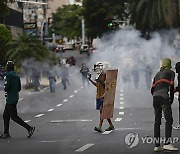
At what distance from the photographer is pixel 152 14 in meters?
53.9

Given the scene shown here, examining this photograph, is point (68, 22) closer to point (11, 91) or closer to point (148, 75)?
point (148, 75)

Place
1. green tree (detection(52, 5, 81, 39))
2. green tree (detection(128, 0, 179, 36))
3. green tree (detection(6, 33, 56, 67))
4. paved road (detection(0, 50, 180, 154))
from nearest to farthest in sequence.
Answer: paved road (detection(0, 50, 180, 154)) < green tree (detection(6, 33, 56, 67)) < green tree (detection(128, 0, 179, 36)) < green tree (detection(52, 5, 81, 39))

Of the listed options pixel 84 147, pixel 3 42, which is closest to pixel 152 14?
pixel 3 42

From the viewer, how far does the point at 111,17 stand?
2569 inches

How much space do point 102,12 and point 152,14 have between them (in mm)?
17557

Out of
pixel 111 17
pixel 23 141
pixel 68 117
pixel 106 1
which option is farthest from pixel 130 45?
pixel 106 1

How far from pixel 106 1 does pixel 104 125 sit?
188 ft

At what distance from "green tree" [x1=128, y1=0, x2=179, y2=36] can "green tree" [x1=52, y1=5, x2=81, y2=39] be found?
5854 centimetres

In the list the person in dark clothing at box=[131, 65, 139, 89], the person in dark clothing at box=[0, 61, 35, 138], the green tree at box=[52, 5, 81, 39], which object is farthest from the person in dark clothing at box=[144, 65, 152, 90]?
the green tree at box=[52, 5, 81, 39]

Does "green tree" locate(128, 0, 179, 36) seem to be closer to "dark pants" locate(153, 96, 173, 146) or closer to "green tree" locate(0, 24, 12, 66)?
"green tree" locate(0, 24, 12, 66)

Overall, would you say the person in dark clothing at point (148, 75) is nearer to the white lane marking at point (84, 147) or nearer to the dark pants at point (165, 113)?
the white lane marking at point (84, 147)

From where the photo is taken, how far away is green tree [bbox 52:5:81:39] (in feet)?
398

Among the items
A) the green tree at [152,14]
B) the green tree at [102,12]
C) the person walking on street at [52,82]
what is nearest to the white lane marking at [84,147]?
the person walking on street at [52,82]

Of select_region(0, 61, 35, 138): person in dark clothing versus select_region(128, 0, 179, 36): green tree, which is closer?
select_region(0, 61, 35, 138): person in dark clothing
